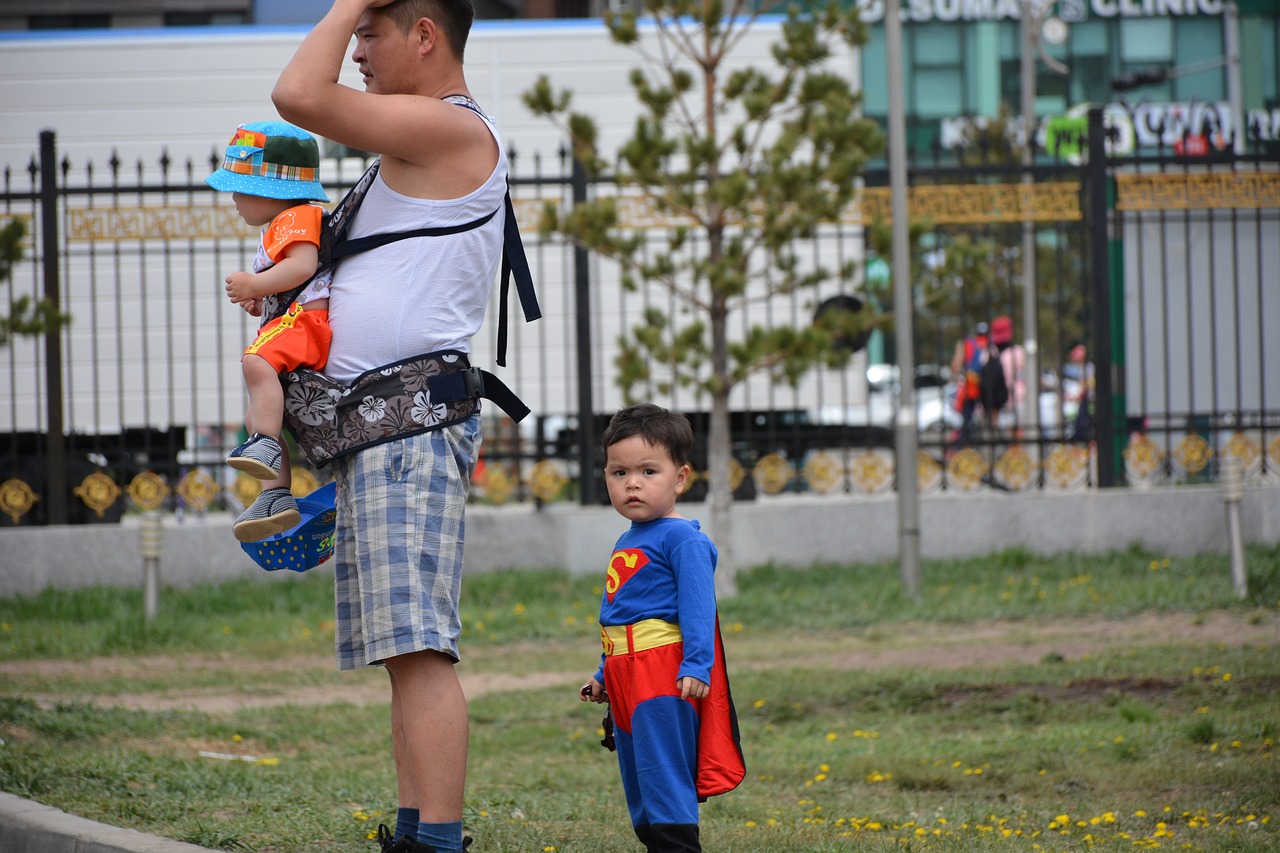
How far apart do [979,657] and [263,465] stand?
494 cm

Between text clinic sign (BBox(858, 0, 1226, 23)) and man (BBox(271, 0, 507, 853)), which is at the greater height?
text clinic sign (BBox(858, 0, 1226, 23))

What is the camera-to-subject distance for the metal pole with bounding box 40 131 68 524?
982 cm

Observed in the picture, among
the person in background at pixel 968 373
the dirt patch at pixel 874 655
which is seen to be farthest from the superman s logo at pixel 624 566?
the person in background at pixel 968 373

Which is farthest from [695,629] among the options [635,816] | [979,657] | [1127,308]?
[1127,308]

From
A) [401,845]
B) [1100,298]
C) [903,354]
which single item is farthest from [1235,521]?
[401,845]

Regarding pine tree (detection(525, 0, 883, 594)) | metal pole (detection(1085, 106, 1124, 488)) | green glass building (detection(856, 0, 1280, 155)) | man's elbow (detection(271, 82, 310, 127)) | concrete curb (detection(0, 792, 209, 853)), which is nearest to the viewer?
man's elbow (detection(271, 82, 310, 127))

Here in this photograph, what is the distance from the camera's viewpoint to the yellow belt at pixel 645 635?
10.2 feet

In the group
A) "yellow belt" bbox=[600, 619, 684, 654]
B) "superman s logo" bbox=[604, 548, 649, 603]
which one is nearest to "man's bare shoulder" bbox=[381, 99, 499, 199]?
"superman s logo" bbox=[604, 548, 649, 603]

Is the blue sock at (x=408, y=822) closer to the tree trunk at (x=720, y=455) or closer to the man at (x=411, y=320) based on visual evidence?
the man at (x=411, y=320)

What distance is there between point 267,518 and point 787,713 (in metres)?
3.48

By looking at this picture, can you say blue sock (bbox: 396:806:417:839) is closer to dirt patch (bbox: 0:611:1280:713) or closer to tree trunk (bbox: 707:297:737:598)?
dirt patch (bbox: 0:611:1280:713)

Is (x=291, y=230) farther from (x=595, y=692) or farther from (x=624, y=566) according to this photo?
(x=595, y=692)

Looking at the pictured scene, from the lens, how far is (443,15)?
10.0 ft

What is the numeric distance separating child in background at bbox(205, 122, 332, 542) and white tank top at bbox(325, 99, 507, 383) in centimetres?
7
